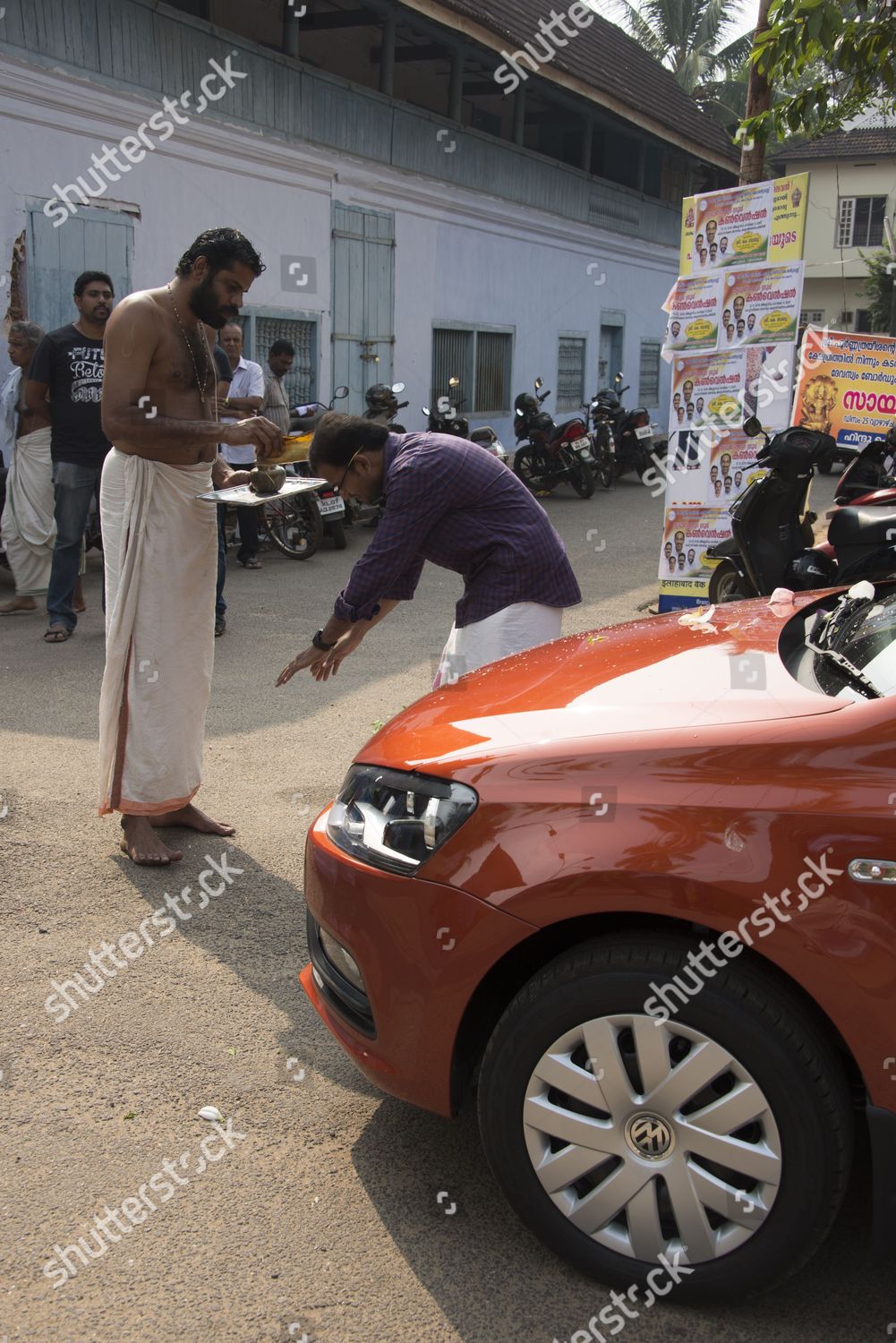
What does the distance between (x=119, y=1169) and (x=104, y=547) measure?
234cm

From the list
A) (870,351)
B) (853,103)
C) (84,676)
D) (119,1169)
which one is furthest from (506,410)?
(119,1169)

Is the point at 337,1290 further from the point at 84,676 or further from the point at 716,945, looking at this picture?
the point at 84,676

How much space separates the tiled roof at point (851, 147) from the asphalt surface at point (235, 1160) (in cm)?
4009

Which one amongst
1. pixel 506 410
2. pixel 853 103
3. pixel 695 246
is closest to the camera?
pixel 695 246

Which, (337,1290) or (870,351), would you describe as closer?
(337,1290)

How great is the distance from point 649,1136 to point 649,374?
22.9m

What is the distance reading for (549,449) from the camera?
1579 cm

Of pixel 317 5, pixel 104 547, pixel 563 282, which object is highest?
pixel 317 5

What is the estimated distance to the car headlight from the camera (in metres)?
2.42

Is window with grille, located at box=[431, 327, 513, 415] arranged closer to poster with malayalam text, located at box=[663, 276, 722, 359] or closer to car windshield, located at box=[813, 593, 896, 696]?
poster with malayalam text, located at box=[663, 276, 722, 359]

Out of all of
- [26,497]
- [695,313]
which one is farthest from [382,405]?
[695,313]

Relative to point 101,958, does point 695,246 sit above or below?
above

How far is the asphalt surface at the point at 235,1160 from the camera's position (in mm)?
2320

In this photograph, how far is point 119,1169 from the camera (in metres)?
2.73
